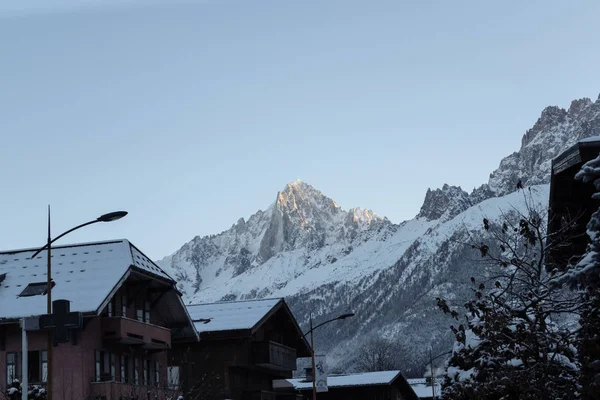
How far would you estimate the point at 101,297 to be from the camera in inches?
1534

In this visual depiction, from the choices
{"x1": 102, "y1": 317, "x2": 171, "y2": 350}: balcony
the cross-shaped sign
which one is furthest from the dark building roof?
the cross-shaped sign

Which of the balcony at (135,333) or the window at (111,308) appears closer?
the balcony at (135,333)

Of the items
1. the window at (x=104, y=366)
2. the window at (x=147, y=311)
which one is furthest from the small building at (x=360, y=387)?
the window at (x=104, y=366)

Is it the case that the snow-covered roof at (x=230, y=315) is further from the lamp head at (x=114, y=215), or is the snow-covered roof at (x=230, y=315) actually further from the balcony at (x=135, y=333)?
the lamp head at (x=114, y=215)

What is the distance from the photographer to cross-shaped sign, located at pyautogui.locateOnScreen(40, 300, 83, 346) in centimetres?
2198

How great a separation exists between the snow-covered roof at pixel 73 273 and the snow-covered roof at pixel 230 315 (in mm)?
7953

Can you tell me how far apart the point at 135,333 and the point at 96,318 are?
249 centimetres

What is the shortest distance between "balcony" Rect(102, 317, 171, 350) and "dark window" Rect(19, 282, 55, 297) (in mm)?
2651

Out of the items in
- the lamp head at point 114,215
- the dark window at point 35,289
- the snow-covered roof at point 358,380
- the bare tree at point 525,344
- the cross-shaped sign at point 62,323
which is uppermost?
the dark window at point 35,289

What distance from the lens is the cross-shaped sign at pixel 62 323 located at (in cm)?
2198

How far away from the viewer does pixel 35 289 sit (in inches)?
1630

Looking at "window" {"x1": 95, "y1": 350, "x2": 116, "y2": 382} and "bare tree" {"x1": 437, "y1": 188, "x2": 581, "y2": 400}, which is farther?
"window" {"x1": 95, "y1": 350, "x2": 116, "y2": 382}

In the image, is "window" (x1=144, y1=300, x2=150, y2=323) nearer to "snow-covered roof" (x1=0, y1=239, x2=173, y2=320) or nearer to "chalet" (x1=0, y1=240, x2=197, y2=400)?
"chalet" (x1=0, y1=240, x2=197, y2=400)

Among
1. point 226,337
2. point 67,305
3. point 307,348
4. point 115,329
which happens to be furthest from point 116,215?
point 307,348
